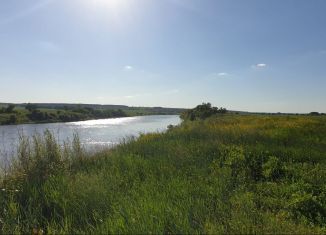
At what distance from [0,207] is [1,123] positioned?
207 feet

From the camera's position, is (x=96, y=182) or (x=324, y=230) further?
(x=96, y=182)

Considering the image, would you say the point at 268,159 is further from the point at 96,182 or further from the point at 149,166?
the point at 96,182

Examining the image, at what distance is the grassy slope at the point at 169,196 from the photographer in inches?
189

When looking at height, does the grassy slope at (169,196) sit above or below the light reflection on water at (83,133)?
above

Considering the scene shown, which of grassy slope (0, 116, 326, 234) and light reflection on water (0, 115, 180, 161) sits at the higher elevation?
grassy slope (0, 116, 326, 234)

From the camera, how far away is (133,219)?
15.1 ft

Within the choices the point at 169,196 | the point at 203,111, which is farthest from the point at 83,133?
the point at 169,196

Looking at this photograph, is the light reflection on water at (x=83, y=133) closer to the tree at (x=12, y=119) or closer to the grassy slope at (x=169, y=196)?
the grassy slope at (x=169, y=196)

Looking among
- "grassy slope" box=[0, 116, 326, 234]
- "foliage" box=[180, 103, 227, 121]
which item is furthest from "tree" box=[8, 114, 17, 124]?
"grassy slope" box=[0, 116, 326, 234]

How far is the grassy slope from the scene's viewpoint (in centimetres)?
480

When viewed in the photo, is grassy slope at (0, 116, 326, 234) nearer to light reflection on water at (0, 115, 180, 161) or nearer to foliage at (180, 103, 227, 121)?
light reflection on water at (0, 115, 180, 161)

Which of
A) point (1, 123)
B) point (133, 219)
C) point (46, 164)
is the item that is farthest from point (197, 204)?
point (1, 123)

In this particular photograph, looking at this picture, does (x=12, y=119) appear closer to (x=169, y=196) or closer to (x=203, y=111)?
(x=203, y=111)

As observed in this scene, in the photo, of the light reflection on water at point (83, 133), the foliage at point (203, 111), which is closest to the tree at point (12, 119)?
the light reflection on water at point (83, 133)
